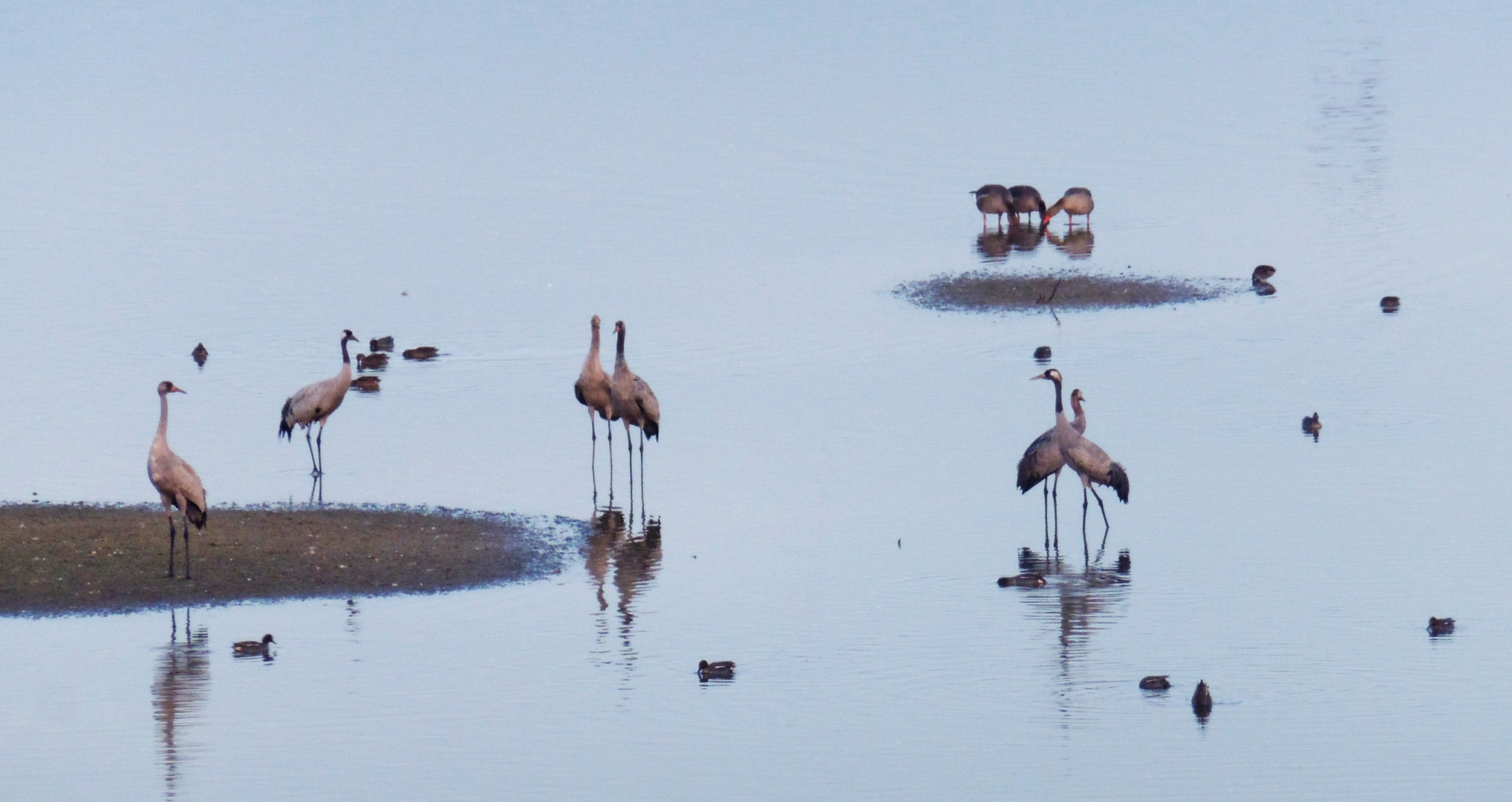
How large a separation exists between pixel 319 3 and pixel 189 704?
319 feet

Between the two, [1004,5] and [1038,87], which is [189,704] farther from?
[1004,5]

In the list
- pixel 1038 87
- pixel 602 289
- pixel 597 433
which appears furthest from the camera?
pixel 1038 87

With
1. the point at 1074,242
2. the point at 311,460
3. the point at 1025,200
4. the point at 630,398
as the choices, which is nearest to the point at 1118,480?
the point at 630,398

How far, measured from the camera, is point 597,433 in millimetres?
26469

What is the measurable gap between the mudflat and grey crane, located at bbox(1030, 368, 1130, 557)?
4480 mm

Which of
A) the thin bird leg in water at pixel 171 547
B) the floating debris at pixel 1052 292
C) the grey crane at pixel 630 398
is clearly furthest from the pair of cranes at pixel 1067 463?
the floating debris at pixel 1052 292

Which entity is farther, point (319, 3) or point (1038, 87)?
point (319, 3)

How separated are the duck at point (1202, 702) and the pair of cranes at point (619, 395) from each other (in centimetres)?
942

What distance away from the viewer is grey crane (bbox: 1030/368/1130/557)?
70.7 feet

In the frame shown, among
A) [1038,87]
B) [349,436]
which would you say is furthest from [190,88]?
[349,436]

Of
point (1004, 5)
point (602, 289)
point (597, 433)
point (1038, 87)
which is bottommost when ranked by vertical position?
point (597, 433)

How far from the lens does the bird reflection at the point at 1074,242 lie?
39.5 metres

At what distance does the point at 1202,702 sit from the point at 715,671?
3410mm

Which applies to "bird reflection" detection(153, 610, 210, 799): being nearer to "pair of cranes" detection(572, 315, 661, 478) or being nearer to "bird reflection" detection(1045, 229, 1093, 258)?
"pair of cranes" detection(572, 315, 661, 478)
